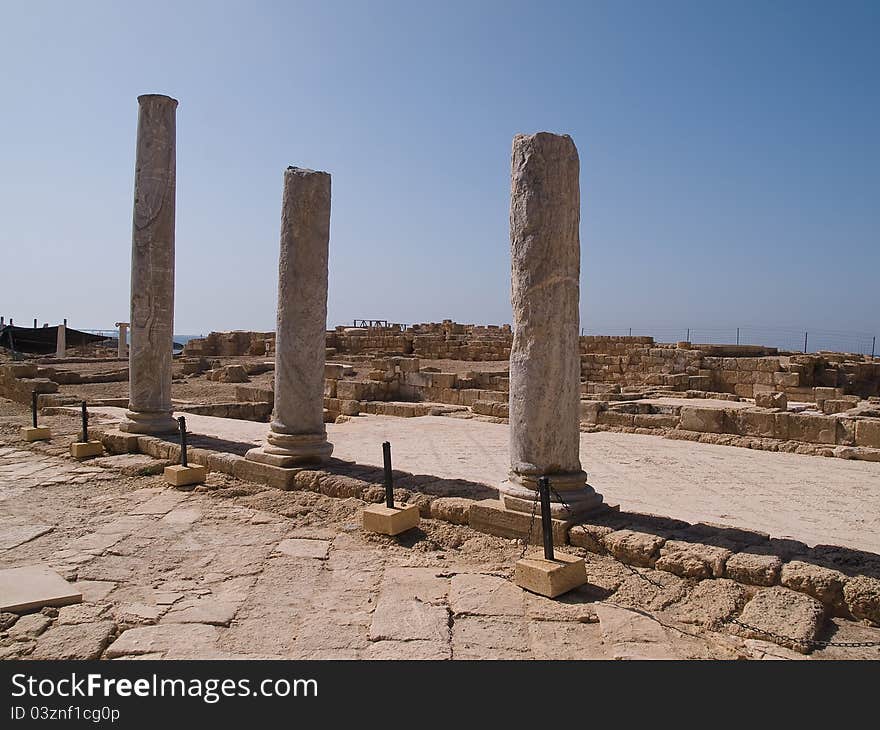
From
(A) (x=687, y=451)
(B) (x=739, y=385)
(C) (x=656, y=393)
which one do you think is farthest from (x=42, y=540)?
(B) (x=739, y=385)

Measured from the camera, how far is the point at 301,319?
741 centimetres

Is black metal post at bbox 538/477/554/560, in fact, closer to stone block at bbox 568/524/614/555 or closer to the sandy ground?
stone block at bbox 568/524/614/555

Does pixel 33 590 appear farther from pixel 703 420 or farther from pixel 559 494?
pixel 703 420

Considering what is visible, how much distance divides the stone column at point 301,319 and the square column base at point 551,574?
360 centimetres

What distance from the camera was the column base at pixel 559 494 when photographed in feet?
17.3

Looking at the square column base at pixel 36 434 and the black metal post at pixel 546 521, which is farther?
the square column base at pixel 36 434

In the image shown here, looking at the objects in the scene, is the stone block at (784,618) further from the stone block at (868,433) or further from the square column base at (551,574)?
the stone block at (868,433)

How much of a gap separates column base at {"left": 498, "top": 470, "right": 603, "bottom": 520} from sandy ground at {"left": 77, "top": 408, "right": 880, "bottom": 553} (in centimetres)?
151

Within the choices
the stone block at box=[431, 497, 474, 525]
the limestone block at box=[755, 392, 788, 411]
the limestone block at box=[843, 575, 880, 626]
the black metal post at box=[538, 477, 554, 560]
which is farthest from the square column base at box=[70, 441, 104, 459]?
the limestone block at box=[755, 392, 788, 411]

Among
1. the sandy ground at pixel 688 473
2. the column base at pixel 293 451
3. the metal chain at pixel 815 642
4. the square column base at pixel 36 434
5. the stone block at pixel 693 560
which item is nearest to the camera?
the metal chain at pixel 815 642

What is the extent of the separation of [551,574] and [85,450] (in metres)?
7.18

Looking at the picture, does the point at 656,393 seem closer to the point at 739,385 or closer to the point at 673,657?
the point at 739,385

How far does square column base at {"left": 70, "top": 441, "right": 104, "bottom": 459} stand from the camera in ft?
29.7

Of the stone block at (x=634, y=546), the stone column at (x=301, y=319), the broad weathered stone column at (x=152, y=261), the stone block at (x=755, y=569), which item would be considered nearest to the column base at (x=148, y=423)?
the broad weathered stone column at (x=152, y=261)
